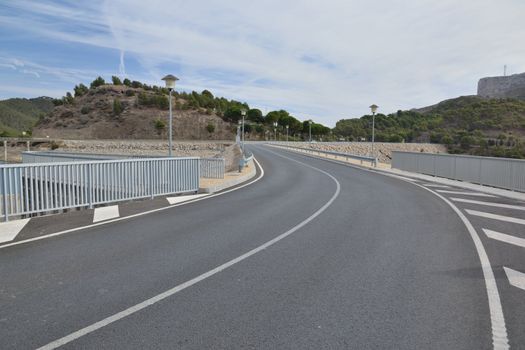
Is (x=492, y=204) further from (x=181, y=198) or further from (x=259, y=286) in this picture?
(x=259, y=286)

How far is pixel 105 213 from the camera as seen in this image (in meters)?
9.95

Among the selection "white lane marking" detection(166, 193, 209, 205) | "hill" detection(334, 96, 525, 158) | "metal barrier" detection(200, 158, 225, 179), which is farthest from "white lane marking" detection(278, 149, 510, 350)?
"hill" detection(334, 96, 525, 158)

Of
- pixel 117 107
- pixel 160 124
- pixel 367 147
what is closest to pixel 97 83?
pixel 117 107

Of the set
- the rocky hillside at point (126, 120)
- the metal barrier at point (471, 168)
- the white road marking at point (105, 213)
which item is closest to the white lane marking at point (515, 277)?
the white road marking at point (105, 213)

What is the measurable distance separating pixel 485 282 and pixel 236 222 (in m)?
5.21

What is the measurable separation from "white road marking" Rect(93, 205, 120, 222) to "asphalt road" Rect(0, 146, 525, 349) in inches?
26.6

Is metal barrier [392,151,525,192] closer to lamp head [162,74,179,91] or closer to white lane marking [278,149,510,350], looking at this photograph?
white lane marking [278,149,510,350]

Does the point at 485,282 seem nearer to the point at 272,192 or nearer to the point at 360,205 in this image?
the point at 360,205

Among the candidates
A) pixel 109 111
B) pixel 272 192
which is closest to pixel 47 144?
pixel 109 111

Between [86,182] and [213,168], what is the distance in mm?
7992

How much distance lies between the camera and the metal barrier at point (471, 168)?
Answer: 15445mm

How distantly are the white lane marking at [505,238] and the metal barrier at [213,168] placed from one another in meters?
11.8

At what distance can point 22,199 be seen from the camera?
8969 millimetres

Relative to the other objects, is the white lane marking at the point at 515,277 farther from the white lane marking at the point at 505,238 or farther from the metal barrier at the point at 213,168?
the metal barrier at the point at 213,168
